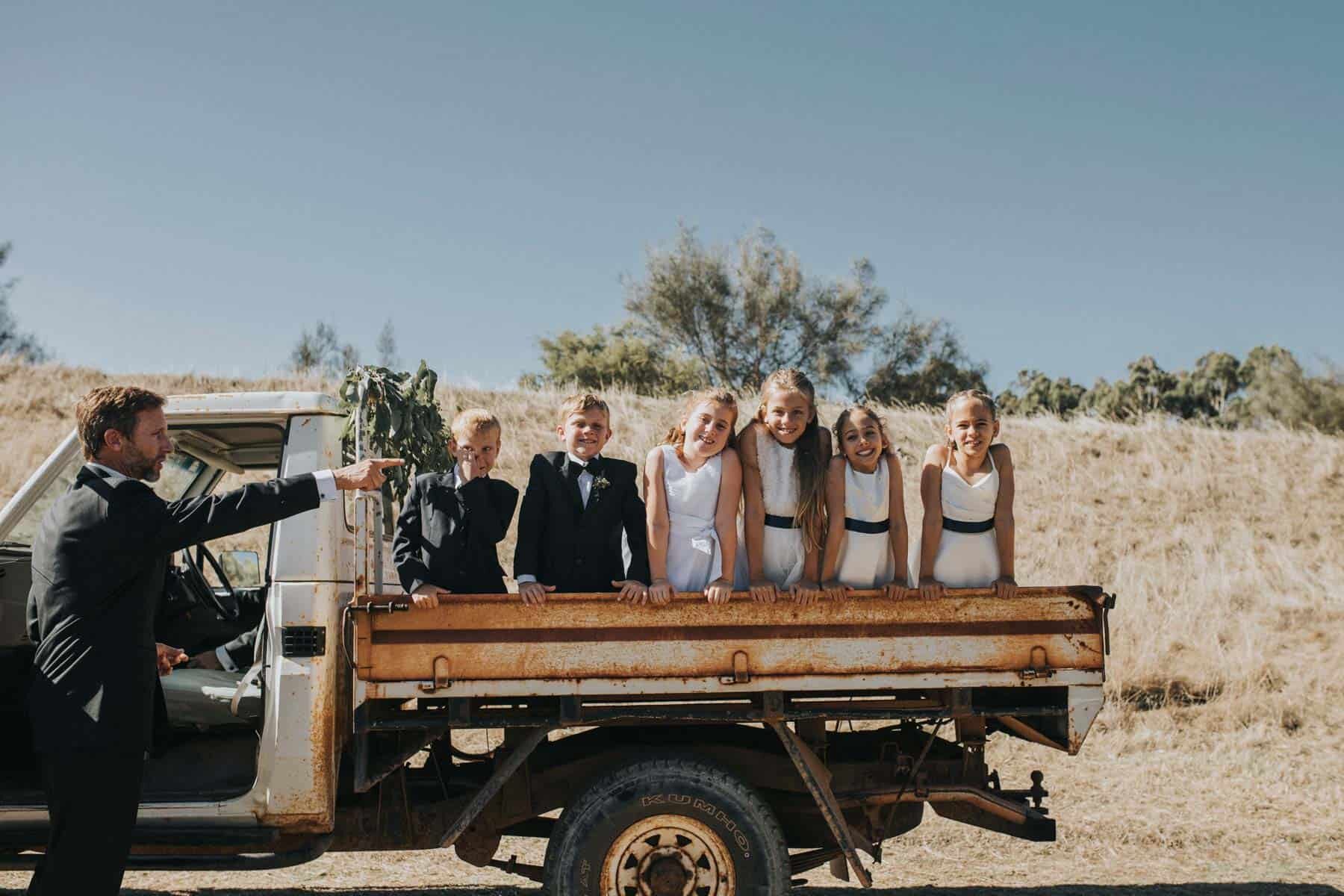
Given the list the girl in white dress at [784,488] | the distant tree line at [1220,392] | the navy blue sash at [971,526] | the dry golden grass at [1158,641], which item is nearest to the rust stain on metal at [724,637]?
the girl in white dress at [784,488]

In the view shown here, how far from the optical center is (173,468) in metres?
5.15

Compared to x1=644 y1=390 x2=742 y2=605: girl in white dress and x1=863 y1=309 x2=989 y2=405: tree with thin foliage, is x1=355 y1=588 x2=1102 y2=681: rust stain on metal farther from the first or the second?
x1=863 y1=309 x2=989 y2=405: tree with thin foliage

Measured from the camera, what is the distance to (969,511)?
4.57 m

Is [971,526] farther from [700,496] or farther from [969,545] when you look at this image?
[700,496]

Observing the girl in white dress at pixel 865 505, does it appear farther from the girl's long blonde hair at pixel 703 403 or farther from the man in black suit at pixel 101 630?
the man in black suit at pixel 101 630

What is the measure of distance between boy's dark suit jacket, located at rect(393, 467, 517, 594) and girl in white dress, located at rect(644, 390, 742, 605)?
2.03ft

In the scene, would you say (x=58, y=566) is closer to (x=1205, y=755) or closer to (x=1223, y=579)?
(x=1205, y=755)

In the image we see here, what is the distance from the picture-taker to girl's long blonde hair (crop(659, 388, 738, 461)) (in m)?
4.42

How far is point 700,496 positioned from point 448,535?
101cm

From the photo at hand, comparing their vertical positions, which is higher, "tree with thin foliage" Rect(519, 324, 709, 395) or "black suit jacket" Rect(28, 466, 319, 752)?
"tree with thin foliage" Rect(519, 324, 709, 395)

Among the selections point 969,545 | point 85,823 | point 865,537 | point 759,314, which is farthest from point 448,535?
point 759,314

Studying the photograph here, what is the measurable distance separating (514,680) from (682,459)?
119 centimetres

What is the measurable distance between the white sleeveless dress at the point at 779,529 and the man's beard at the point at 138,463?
2195 millimetres

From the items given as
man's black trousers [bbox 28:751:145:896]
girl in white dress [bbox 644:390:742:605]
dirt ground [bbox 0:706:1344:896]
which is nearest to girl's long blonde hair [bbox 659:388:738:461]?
girl in white dress [bbox 644:390:742:605]
